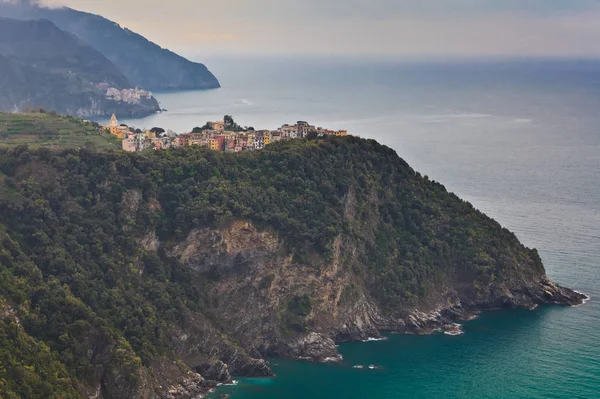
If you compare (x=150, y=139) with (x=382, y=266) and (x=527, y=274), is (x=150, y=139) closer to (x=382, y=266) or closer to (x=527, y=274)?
(x=382, y=266)

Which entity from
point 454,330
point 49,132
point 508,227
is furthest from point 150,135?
point 508,227

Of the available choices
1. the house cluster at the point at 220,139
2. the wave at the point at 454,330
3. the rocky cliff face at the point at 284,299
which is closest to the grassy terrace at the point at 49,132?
the house cluster at the point at 220,139

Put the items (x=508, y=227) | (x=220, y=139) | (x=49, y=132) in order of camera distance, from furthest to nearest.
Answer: (x=508, y=227) < (x=220, y=139) < (x=49, y=132)

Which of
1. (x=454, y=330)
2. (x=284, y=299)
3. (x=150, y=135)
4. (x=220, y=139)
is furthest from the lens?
(x=150, y=135)

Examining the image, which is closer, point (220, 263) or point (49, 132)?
point (220, 263)

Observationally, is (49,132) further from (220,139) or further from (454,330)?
(454,330)

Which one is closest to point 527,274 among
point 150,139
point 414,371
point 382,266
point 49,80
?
point 382,266

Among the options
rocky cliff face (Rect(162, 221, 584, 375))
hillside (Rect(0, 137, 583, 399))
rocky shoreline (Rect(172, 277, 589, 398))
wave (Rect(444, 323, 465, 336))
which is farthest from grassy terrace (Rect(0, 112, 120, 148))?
wave (Rect(444, 323, 465, 336))

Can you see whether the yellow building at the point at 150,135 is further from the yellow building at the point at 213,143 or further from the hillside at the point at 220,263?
the hillside at the point at 220,263
